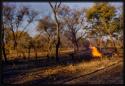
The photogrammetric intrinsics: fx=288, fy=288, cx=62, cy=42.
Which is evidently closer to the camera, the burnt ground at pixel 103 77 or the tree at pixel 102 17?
the burnt ground at pixel 103 77

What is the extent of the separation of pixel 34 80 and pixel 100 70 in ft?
10.2

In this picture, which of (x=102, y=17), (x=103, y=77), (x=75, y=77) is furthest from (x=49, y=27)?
(x=103, y=77)

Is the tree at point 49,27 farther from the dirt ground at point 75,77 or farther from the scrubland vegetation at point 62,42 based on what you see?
the dirt ground at point 75,77

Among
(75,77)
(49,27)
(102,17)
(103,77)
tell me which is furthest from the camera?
(49,27)

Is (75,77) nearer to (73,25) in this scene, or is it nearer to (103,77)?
(103,77)

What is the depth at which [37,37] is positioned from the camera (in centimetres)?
3528

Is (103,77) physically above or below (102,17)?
below

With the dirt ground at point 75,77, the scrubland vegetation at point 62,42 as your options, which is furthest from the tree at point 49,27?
the dirt ground at point 75,77

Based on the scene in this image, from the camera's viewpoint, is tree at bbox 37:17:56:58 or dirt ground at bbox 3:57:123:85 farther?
tree at bbox 37:17:56:58

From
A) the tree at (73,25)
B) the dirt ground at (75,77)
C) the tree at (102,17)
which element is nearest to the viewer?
the dirt ground at (75,77)

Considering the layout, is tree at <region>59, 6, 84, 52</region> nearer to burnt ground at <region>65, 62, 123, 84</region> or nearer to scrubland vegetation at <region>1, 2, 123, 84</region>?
scrubland vegetation at <region>1, 2, 123, 84</region>

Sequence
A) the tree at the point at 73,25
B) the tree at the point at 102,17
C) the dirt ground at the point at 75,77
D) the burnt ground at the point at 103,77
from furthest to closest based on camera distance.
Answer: the tree at the point at 73,25 → the tree at the point at 102,17 → the dirt ground at the point at 75,77 → the burnt ground at the point at 103,77

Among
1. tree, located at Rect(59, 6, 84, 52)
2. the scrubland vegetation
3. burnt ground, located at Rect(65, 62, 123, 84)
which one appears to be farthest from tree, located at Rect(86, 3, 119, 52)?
burnt ground, located at Rect(65, 62, 123, 84)

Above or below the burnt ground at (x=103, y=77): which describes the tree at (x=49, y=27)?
above
